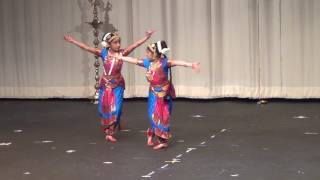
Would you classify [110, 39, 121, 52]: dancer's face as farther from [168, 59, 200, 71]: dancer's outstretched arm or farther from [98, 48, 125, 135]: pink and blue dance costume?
[168, 59, 200, 71]: dancer's outstretched arm

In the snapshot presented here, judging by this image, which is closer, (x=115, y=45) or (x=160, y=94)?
(x=160, y=94)

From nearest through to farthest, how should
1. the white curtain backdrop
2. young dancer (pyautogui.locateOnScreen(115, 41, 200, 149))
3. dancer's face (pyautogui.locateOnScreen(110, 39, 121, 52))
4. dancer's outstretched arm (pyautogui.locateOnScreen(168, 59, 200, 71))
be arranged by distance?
1. dancer's outstretched arm (pyautogui.locateOnScreen(168, 59, 200, 71))
2. young dancer (pyautogui.locateOnScreen(115, 41, 200, 149))
3. dancer's face (pyautogui.locateOnScreen(110, 39, 121, 52))
4. the white curtain backdrop

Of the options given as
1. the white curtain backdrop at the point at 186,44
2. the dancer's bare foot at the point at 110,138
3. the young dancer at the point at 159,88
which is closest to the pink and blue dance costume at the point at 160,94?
the young dancer at the point at 159,88

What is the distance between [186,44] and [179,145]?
3.29 meters

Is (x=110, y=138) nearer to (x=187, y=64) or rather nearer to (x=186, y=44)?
(x=187, y=64)

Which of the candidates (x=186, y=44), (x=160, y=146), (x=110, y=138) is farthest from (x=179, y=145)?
(x=186, y=44)

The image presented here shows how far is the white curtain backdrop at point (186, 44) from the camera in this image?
8.32 meters

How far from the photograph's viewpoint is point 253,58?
8.52 m

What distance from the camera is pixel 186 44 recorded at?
875 cm

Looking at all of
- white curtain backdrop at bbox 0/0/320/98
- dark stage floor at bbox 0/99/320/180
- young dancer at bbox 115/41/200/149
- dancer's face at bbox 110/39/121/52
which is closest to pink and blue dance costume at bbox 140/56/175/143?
young dancer at bbox 115/41/200/149

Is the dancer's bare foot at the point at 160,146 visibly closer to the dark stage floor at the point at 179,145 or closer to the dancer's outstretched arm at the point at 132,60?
the dark stage floor at the point at 179,145

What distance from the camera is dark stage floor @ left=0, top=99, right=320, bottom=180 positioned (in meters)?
4.66

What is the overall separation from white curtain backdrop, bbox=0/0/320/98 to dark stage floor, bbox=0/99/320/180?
1.37 feet

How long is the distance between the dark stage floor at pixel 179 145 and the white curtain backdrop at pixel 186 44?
0.42 meters
